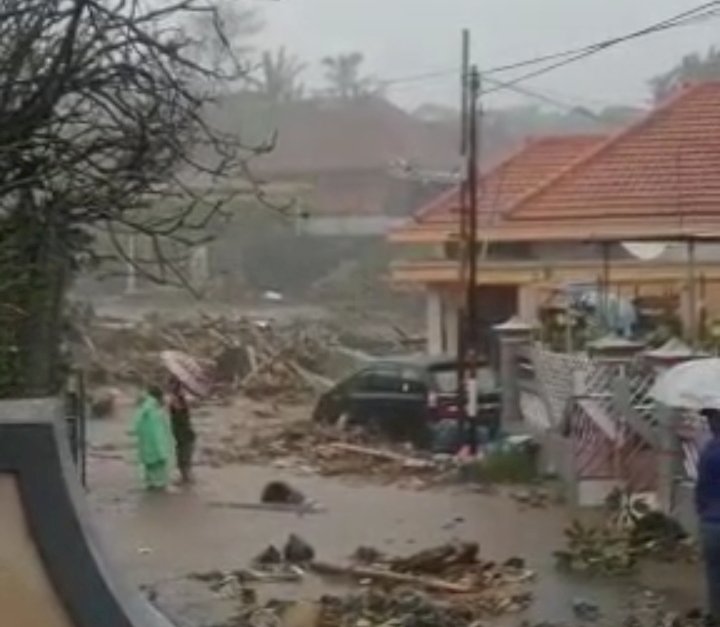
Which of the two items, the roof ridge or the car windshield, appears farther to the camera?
the roof ridge

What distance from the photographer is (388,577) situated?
1568 cm

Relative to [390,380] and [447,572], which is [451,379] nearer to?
[390,380]

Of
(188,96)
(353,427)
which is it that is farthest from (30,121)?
(353,427)

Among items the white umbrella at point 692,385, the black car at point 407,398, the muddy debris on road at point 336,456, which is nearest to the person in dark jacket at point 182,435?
the muddy debris on road at point 336,456

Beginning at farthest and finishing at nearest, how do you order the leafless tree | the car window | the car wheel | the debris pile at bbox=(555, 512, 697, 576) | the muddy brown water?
1. the car wheel
2. the car window
3. the debris pile at bbox=(555, 512, 697, 576)
4. the muddy brown water
5. the leafless tree

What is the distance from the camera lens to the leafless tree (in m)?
10.3

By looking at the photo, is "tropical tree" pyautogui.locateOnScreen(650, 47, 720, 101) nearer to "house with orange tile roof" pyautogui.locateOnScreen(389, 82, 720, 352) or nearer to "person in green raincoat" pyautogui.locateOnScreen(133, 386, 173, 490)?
"house with orange tile roof" pyautogui.locateOnScreen(389, 82, 720, 352)

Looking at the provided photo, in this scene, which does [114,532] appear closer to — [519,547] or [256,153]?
[519,547]

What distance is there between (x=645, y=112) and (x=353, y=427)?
403 inches

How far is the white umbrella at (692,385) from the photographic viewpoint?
17.0m

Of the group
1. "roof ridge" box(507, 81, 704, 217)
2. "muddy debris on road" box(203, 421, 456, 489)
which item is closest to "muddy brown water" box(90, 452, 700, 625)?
"muddy debris on road" box(203, 421, 456, 489)

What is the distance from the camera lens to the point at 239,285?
62.8 meters

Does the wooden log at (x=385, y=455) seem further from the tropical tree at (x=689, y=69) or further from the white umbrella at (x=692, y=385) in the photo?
the tropical tree at (x=689, y=69)

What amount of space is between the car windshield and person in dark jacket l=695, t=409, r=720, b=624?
1517 centimetres
